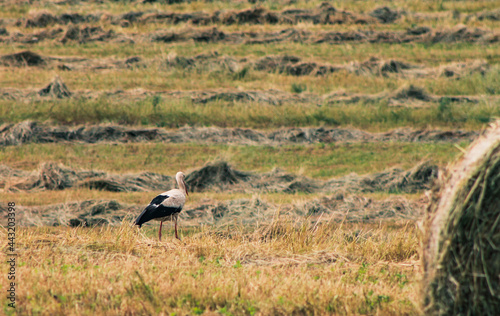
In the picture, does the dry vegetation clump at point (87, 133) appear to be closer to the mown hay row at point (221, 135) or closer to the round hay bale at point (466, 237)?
the mown hay row at point (221, 135)

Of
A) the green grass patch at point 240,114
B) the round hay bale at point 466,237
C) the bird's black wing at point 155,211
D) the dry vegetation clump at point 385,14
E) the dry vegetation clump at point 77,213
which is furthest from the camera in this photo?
the dry vegetation clump at point 385,14

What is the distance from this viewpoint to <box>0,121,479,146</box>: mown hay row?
22734 millimetres

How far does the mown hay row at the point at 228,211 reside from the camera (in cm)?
1379

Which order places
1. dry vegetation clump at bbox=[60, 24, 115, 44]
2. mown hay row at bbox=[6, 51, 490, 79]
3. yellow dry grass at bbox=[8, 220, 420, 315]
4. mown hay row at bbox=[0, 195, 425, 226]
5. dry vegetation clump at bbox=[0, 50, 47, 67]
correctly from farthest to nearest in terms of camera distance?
dry vegetation clump at bbox=[60, 24, 115, 44]
mown hay row at bbox=[6, 51, 490, 79]
dry vegetation clump at bbox=[0, 50, 47, 67]
mown hay row at bbox=[0, 195, 425, 226]
yellow dry grass at bbox=[8, 220, 420, 315]

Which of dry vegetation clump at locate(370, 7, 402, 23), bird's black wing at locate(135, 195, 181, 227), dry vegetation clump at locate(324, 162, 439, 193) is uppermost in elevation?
bird's black wing at locate(135, 195, 181, 227)

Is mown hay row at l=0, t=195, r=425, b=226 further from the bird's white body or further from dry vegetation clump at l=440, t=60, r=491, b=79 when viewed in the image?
dry vegetation clump at l=440, t=60, r=491, b=79

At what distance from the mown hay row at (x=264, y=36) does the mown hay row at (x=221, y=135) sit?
1380 centimetres

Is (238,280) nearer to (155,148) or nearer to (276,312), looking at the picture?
(276,312)

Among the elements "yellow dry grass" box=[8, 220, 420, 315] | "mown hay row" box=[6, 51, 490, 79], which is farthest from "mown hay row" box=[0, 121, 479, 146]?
"yellow dry grass" box=[8, 220, 420, 315]

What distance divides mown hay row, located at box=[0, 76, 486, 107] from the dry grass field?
105 mm

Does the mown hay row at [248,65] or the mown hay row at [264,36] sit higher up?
the mown hay row at [264,36]

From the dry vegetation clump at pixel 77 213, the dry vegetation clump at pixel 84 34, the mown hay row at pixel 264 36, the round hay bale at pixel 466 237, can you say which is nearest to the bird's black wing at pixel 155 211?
the dry vegetation clump at pixel 77 213

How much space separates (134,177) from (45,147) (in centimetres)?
514

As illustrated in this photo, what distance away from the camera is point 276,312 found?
6340mm
